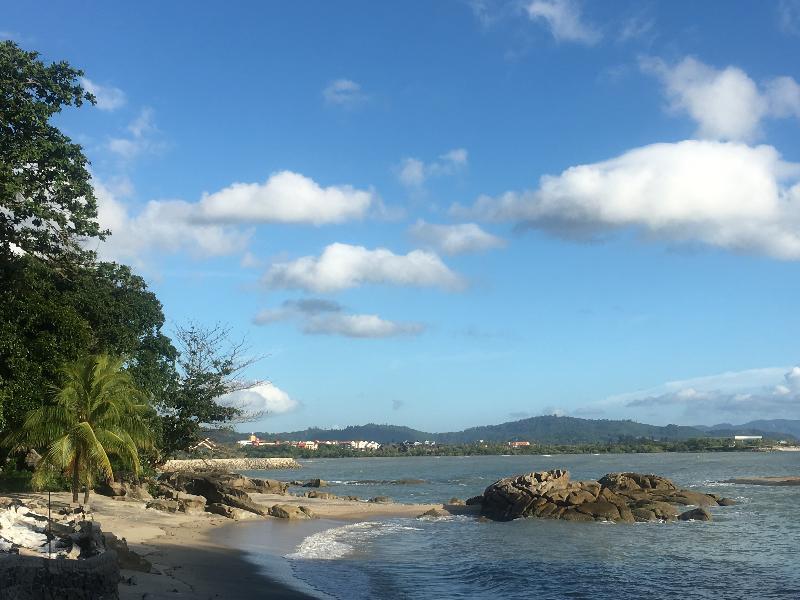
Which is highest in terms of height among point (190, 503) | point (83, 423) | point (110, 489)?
point (83, 423)

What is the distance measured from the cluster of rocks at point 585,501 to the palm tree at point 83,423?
22845mm

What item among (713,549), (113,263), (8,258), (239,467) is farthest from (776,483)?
(239,467)

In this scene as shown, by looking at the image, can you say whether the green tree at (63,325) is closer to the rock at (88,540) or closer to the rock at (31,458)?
the rock at (31,458)

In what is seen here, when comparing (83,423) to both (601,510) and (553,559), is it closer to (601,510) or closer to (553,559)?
(553,559)

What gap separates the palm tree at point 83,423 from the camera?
84.8 feet

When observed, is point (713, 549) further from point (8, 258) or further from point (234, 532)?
point (8, 258)

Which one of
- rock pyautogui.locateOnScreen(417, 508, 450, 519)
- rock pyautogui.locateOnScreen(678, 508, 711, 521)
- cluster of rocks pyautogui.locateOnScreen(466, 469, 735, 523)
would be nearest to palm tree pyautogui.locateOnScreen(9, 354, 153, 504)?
rock pyautogui.locateOnScreen(417, 508, 450, 519)

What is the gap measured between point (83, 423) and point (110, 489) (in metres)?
10.4

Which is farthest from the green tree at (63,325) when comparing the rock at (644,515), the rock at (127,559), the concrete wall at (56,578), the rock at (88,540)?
the rock at (644,515)

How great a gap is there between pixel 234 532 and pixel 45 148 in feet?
56.6

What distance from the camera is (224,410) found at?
4325cm

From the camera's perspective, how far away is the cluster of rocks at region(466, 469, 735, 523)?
4012 cm

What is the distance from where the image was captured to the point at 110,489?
3478 centimetres

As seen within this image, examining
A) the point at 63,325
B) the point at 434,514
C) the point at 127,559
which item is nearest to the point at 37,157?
the point at 63,325
